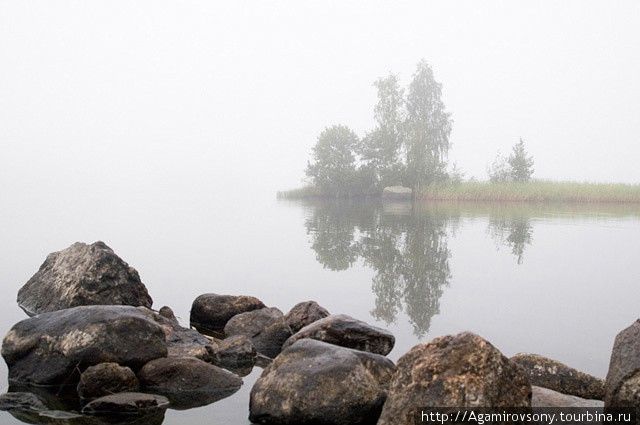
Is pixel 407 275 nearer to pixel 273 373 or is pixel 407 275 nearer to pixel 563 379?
pixel 563 379

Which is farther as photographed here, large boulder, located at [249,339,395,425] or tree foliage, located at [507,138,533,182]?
tree foliage, located at [507,138,533,182]

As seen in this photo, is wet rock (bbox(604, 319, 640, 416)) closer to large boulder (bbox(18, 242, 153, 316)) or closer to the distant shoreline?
large boulder (bbox(18, 242, 153, 316))

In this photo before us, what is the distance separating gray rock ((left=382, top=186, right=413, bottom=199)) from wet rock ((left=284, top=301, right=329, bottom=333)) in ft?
148

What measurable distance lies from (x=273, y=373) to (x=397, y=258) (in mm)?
8062

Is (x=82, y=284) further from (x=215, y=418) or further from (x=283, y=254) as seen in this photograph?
(x=283, y=254)

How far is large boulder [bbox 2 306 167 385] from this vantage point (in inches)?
199

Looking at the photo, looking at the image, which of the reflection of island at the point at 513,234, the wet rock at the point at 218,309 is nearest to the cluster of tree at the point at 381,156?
the reflection of island at the point at 513,234

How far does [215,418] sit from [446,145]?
63.0 meters

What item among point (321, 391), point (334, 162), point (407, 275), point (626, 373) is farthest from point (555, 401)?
point (334, 162)

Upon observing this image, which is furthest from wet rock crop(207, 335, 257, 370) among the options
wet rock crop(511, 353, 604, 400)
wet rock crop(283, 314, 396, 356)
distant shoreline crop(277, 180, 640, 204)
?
distant shoreline crop(277, 180, 640, 204)

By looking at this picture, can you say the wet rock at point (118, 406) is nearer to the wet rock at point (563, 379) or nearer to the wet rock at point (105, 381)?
the wet rock at point (105, 381)

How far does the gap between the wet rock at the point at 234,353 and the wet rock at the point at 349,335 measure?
43cm

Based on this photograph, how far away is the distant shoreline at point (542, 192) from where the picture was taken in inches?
1619

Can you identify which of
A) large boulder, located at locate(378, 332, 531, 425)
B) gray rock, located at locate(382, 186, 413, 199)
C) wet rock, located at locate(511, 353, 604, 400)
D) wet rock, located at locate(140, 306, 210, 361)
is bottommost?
wet rock, located at locate(140, 306, 210, 361)
